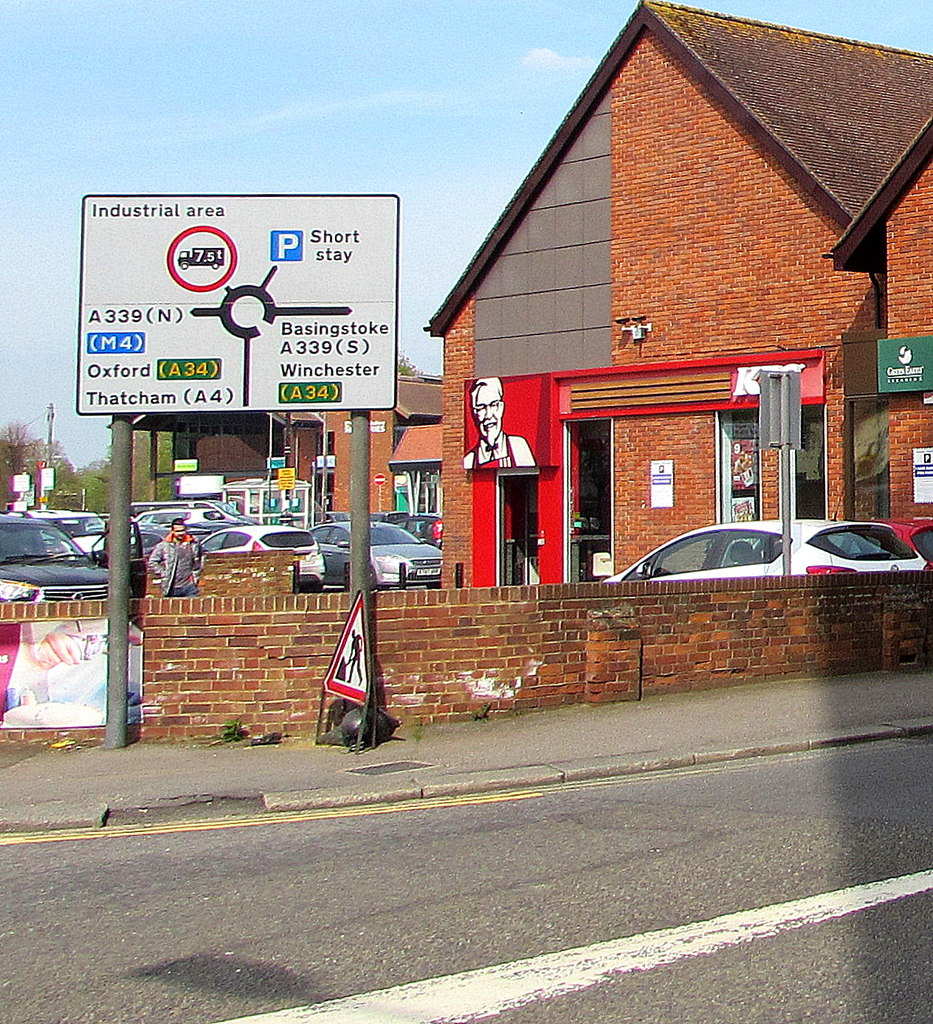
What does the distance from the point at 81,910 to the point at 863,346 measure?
622 inches

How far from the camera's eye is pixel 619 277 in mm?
23672

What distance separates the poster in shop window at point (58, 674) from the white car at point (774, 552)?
586 cm

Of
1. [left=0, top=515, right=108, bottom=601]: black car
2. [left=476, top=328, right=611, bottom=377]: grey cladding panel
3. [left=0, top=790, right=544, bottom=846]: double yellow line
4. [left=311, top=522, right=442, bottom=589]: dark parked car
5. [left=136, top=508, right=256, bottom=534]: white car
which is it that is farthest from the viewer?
[left=136, top=508, right=256, bottom=534]: white car

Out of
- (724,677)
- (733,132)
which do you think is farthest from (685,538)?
(733,132)

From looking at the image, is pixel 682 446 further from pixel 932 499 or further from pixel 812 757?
pixel 812 757

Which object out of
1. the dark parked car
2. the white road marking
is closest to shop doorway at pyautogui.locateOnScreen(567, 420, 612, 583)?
the dark parked car

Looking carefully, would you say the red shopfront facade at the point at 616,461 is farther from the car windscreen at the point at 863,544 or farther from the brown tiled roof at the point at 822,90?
the car windscreen at the point at 863,544

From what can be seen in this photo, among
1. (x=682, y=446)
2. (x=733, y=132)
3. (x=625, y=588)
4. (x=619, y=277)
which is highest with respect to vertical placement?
(x=733, y=132)

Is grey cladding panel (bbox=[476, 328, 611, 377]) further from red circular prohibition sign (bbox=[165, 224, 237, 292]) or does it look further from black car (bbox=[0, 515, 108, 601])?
red circular prohibition sign (bbox=[165, 224, 237, 292])

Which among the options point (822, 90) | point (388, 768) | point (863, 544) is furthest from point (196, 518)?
point (388, 768)

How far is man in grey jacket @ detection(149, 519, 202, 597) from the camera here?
2192 cm

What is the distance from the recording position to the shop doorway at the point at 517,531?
25.1 m

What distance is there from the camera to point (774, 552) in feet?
49.6

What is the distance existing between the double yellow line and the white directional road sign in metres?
3.46
